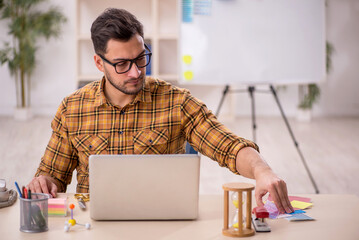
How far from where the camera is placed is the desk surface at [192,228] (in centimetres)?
136

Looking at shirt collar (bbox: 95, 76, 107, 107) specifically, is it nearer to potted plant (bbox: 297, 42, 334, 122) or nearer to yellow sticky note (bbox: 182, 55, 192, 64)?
yellow sticky note (bbox: 182, 55, 192, 64)

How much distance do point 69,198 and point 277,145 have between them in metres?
3.85

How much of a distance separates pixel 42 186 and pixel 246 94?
5389mm

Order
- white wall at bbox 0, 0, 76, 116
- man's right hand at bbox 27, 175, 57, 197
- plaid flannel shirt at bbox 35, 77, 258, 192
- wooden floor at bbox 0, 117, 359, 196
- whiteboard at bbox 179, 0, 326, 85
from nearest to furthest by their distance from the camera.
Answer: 1. man's right hand at bbox 27, 175, 57, 197
2. plaid flannel shirt at bbox 35, 77, 258, 192
3. whiteboard at bbox 179, 0, 326, 85
4. wooden floor at bbox 0, 117, 359, 196
5. white wall at bbox 0, 0, 76, 116

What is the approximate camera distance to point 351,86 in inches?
277

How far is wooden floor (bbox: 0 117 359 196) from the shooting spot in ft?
13.3

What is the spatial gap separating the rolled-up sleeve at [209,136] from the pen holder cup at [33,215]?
62 cm

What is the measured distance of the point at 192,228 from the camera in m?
1.42

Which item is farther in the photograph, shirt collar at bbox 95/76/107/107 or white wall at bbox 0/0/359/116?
white wall at bbox 0/0/359/116

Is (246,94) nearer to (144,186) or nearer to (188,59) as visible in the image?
(188,59)

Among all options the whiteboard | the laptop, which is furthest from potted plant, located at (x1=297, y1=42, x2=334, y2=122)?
the laptop

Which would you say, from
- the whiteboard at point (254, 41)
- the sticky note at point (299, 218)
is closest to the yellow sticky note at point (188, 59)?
the whiteboard at point (254, 41)

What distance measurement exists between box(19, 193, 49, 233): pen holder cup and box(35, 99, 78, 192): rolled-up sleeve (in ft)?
1.74

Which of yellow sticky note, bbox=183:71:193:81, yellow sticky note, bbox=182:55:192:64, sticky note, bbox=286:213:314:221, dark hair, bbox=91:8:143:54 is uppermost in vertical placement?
dark hair, bbox=91:8:143:54
